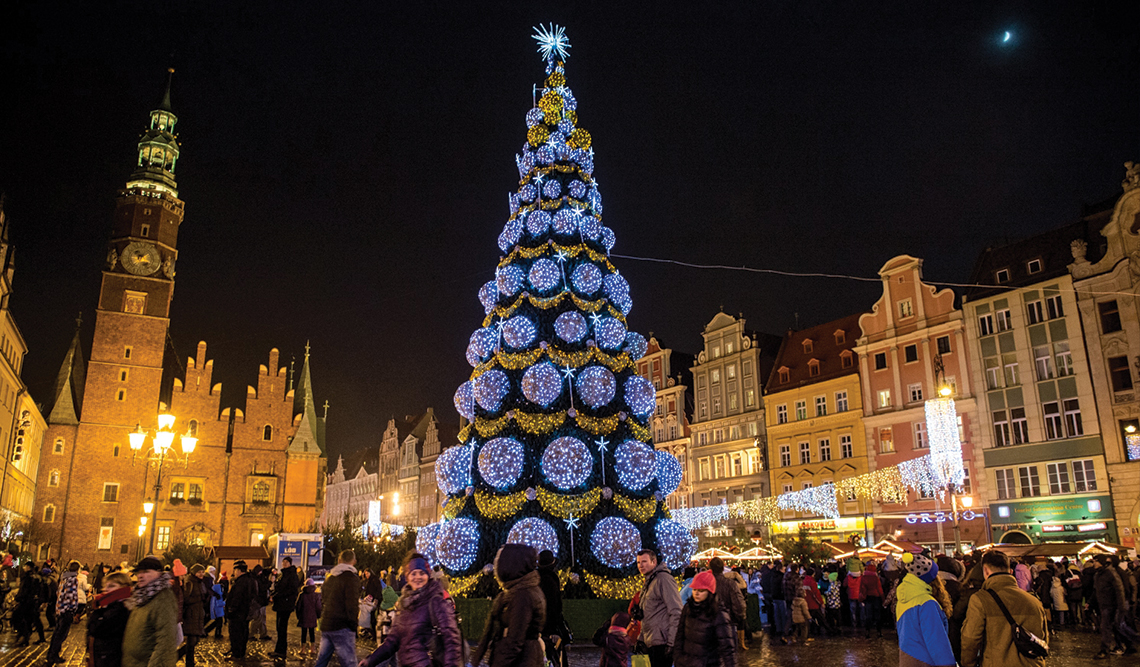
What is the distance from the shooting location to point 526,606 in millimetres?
4965

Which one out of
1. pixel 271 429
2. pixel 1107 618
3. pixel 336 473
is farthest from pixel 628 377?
pixel 336 473

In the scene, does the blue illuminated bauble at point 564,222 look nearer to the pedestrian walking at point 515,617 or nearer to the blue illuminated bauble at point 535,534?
the blue illuminated bauble at point 535,534

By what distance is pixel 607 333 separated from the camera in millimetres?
13742

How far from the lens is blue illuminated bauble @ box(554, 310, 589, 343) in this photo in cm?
1327

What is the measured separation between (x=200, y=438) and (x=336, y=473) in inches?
2336

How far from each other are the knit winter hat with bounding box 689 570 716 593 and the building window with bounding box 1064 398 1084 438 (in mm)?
30301

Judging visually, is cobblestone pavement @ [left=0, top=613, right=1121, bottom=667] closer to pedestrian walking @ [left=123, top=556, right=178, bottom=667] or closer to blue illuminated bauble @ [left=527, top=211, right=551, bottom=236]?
pedestrian walking @ [left=123, top=556, right=178, bottom=667]

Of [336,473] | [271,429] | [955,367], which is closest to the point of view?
[955,367]

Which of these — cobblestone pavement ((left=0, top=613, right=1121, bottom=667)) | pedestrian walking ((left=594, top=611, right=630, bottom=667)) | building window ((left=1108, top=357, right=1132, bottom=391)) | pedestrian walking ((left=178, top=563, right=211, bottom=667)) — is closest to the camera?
pedestrian walking ((left=594, top=611, right=630, bottom=667))

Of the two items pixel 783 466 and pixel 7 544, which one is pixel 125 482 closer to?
pixel 7 544

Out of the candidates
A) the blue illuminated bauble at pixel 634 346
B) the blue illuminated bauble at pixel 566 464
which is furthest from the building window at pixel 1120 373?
the blue illuminated bauble at pixel 566 464

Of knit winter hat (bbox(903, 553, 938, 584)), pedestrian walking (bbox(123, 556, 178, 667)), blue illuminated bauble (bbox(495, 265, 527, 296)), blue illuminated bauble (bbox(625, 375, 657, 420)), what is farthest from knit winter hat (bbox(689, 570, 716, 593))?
blue illuminated bauble (bbox(495, 265, 527, 296))

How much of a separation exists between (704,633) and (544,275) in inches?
347

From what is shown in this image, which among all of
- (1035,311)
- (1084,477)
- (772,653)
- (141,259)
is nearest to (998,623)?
(772,653)
